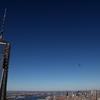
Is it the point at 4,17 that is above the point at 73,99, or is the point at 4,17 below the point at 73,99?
above

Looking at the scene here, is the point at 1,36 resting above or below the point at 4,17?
below

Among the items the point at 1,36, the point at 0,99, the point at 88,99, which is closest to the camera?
the point at 0,99

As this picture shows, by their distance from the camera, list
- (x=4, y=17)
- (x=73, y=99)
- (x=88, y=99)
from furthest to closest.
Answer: (x=88, y=99) → (x=73, y=99) → (x=4, y=17)

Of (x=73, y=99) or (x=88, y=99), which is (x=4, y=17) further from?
(x=88, y=99)

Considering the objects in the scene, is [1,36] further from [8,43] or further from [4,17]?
[4,17]

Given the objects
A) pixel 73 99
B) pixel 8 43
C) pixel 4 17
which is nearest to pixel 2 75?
pixel 8 43

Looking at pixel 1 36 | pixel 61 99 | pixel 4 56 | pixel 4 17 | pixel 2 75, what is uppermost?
pixel 4 17

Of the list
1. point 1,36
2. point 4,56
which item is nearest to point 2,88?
point 4,56

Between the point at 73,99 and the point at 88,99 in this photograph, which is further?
the point at 88,99

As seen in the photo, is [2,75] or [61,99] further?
[61,99]
